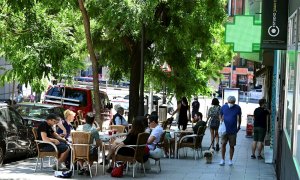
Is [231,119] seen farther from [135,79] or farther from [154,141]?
[135,79]

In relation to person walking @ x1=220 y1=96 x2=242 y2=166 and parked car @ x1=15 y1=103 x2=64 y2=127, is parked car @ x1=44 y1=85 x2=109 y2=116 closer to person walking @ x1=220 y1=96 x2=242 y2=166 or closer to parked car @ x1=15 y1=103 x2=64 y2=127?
parked car @ x1=15 y1=103 x2=64 y2=127

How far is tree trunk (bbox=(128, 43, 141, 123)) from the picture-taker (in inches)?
849

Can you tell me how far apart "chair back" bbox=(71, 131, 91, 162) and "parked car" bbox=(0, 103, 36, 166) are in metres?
2.57

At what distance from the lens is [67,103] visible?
26.8 meters

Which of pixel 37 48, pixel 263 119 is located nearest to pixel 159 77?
pixel 263 119

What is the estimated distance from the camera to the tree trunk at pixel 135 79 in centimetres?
2156

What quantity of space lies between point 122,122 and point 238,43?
419 centimetres

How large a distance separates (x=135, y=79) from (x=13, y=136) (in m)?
6.96

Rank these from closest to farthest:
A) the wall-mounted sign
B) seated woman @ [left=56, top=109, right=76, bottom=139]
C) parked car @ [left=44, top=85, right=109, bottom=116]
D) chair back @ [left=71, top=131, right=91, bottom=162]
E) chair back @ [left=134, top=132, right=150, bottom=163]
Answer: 1. the wall-mounted sign
2. chair back @ [left=71, top=131, right=91, bottom=162]
3. chair back @ [left=134, top=132, right=150, bottom=163]
4. seated woman @ [left=56, top=109, right=76, bottom=139]
5. parked car @ [left=44, top=85, right=109, bottom=116]

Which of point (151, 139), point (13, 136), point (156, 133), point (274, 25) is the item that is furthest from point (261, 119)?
point (13, 136)

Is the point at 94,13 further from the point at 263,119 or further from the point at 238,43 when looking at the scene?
the point at 263,119

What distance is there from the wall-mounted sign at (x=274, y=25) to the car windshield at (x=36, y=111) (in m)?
8.79

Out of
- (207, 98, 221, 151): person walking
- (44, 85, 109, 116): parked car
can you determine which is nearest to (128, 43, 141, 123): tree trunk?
(207, 98, 221, 151): person walking

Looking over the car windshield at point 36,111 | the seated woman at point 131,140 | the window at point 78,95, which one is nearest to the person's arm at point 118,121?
the car windshield at point 36,111
